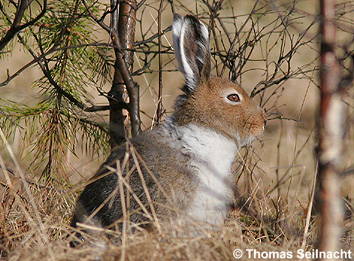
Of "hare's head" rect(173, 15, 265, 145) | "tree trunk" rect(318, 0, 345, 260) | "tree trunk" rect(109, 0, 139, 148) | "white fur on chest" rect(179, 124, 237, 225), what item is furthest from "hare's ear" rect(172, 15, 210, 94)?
"tree trunk" rect(318, 0, 345, 260)

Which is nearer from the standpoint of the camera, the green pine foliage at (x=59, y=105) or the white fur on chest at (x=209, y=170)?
the white fur on chest at (x=209, y=170)

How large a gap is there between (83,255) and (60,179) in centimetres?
222

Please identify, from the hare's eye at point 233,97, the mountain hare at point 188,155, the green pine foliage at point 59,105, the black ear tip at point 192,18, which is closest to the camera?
the mountain hare at point 188,155

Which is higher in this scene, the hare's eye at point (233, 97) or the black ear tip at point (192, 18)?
the black ear tip at point (192, 18)

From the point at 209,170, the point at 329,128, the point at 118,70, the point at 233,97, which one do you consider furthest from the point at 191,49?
the point at 329,128

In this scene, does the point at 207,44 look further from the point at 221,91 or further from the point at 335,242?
the point at 335,242

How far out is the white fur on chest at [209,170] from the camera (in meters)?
4.34

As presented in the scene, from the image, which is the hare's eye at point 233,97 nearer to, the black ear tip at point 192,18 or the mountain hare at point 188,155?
the mountain hare at point 188,155

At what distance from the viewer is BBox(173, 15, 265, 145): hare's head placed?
4.93 meters

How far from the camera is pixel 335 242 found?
302cm

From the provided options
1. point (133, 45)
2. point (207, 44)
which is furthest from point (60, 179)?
point (207, 44)

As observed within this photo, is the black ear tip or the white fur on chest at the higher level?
the black ear tip
